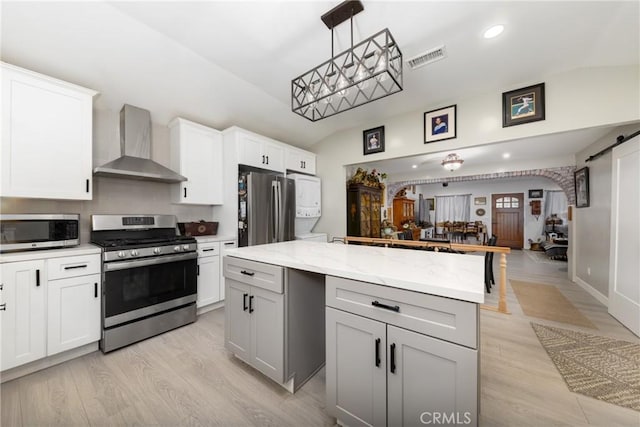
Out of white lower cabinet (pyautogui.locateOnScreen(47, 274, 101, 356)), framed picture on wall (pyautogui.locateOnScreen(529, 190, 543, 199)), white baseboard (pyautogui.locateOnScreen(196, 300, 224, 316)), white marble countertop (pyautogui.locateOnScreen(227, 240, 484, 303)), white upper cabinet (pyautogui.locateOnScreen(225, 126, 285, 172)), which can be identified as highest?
white upper cabinet (pyautogui.locateOnScreen(225, 126, 285, 172))

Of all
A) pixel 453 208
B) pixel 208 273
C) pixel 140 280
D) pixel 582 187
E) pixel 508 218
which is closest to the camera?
pixel 140 280

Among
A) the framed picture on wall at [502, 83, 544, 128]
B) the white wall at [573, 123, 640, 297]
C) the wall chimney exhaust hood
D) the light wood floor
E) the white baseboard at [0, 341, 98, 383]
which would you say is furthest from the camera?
the white wall at [573, 123, 640, 297]

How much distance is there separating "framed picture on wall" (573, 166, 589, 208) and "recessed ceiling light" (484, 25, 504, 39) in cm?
324

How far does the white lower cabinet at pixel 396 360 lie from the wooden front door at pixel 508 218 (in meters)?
9.66

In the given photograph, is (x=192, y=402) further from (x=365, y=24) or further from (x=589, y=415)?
(x=365, y=24)

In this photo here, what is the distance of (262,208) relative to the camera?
328 centimetres

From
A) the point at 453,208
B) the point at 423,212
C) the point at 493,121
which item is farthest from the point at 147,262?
the point at 453,208

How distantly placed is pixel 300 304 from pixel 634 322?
136 inches

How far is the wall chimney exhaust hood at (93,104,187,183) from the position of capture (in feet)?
8.18

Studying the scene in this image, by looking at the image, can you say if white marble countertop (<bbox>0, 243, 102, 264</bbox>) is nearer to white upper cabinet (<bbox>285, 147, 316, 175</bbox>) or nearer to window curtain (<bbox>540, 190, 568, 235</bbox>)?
white upper cabinet (<bbox>285, 147, 316, 175</bbox>)

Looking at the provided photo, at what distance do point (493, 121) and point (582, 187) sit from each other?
94.7 inches

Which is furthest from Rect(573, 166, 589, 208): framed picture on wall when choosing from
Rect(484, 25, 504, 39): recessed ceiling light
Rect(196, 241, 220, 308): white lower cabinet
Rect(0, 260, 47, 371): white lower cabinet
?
Rect(0, 260, 47, 371): white lower cabinet

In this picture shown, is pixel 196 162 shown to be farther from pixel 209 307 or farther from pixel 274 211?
pixel 209 307

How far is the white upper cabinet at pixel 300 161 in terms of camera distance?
4.09 meters
